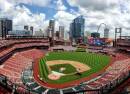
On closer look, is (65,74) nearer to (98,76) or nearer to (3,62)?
(98,76)

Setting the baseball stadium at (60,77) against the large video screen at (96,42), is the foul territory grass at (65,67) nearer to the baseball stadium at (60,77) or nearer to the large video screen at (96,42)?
the baseball stadium at (60,77)

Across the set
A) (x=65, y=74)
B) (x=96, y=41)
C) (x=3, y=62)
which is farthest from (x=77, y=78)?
(x=96, y=41)

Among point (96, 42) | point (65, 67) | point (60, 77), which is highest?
point (96, 42)

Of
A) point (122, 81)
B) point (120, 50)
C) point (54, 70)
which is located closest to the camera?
point (122, 81)

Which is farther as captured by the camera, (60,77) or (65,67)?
(65,67)

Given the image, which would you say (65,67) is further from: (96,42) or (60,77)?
(96,42)

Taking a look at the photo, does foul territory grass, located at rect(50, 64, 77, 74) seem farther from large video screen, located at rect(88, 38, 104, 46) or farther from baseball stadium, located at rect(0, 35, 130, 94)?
large video screen, located at rect(88, 38, 104, 46)

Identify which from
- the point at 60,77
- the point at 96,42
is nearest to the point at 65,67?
the point at 60,77

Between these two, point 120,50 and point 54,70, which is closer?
point 54,70

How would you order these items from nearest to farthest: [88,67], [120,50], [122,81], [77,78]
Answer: [122,81], [77,78], [88,67], [120,50]

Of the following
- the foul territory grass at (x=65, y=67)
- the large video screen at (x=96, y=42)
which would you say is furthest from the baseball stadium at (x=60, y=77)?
the large video screen at (x=96, y=42)

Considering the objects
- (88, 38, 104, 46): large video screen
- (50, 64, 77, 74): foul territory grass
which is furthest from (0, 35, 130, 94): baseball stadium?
(88, 38, 104, 46): large video screen
